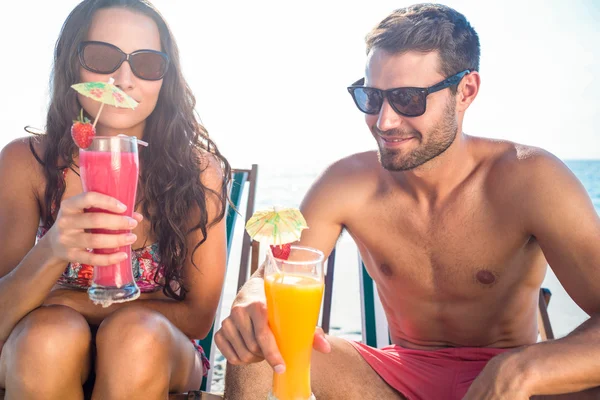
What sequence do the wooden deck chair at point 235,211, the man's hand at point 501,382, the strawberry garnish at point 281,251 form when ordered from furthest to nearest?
the wooden deck chair at point 235,211 → the man's hand at point 501,382 → the strawberry garnish at point 281,251

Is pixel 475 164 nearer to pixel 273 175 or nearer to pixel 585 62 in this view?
pixel 273 175

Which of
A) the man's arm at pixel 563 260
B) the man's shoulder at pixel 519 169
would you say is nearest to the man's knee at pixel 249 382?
the man's arm at pixel 563 260

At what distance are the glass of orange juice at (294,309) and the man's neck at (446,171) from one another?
1.13 meters

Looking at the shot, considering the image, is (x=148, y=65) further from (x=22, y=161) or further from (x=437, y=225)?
(x=437, y=225)

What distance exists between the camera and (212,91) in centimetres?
2384

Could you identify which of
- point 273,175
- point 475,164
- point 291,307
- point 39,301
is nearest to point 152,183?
point 39,301

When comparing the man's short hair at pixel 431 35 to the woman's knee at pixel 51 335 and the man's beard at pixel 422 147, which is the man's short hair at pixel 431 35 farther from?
the woman's knee at pixel 51 335

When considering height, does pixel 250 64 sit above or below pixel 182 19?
below

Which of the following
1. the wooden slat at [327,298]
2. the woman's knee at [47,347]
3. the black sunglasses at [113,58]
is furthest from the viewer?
the wooden slat at [327,298]

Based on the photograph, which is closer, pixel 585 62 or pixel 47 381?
pixel 47 381

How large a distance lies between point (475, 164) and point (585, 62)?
26.3m

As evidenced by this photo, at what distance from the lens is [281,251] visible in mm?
1418

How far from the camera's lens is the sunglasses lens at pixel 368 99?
233 cm

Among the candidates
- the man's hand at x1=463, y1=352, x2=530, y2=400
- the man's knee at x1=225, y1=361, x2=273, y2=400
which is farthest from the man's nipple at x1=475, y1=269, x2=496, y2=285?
the man's knee at x1=225, y1=361, x2=273, y2=400
